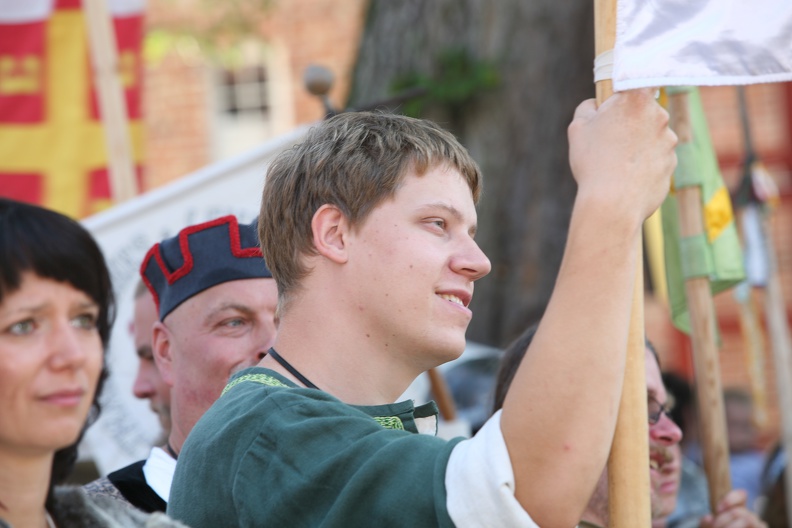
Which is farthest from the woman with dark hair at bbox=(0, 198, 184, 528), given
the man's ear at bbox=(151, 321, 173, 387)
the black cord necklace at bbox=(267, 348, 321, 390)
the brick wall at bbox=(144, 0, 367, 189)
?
the brick wall at bbox=(144, 0, 367, 189)

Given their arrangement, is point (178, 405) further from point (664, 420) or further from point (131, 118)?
point (131, 118)

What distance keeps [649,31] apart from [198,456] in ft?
3.28

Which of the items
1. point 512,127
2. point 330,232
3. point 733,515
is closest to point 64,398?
point 330,232

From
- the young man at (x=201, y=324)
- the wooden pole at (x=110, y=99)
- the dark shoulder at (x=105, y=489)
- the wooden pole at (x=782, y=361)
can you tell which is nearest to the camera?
the dark shoulder at (x=105, y=489)

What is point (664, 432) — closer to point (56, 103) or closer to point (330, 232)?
point (330, 232)

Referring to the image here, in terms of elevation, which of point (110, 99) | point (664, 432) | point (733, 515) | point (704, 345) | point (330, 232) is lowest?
point (733, 515)

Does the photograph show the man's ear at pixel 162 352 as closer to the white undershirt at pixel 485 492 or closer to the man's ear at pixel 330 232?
the man's ear at pixel 330 232

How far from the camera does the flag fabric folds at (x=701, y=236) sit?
341cm

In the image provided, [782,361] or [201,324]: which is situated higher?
[201,324]

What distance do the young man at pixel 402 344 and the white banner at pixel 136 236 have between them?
6.64 ft

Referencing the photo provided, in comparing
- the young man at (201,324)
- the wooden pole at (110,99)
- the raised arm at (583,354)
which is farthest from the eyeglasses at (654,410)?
the wooden pole at (110,99)

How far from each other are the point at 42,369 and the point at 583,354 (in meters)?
0.86

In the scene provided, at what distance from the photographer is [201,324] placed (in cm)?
306

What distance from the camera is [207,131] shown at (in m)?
A: 14.4
